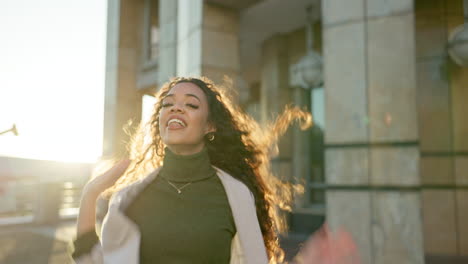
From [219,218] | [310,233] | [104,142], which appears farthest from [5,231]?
[219,218]

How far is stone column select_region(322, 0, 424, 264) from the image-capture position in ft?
15.0

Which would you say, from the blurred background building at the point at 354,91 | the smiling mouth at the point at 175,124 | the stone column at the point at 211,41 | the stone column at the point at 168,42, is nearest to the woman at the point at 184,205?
the smiling mouth at the point at 175,124

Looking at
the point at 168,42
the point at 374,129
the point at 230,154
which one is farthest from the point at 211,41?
the point at 230,154

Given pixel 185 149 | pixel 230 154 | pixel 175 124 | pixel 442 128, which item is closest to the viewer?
pixel 175 124

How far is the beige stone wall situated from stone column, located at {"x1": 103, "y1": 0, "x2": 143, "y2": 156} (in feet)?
26.3

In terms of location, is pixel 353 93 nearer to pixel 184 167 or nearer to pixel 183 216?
pixel 184 167

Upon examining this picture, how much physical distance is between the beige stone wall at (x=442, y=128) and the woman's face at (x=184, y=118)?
5803 mm

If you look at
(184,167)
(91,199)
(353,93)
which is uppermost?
(353,93)

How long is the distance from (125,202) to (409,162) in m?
3.63

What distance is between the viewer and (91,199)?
206cm

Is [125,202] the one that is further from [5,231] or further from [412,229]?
[5,231]

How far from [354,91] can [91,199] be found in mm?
3736

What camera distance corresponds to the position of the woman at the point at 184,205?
81.3 inches

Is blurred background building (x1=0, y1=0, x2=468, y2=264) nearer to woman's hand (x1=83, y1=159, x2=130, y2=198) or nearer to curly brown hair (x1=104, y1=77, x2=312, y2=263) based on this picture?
curly brown hair (x1=104, y1=77, x2=312, y2=263)
